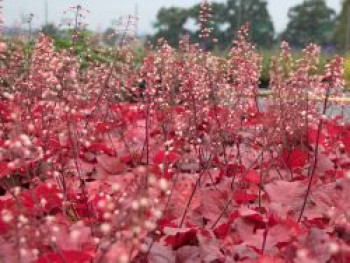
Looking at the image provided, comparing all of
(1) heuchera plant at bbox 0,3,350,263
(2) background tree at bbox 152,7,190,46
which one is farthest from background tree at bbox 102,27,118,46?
(2) background tree at bbox 152,7,190,46

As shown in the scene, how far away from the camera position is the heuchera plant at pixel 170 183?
5.41 ft

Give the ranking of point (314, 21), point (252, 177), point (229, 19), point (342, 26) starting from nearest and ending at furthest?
1. point (252, 177)
2. point (229, 19)
3. point (342, 26)
4. point (314, 21)

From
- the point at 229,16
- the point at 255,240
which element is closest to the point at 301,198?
the point at 255,240

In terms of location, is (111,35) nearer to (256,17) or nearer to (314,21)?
(256,17)

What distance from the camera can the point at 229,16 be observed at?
23438 mm

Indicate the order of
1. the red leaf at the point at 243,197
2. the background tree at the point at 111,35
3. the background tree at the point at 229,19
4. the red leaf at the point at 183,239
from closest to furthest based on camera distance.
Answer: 1. the red leaf at the point at 183,239
2. the red leaf at the point at 243,197
3. the background tree at the point at 111,35
4. the background tree at the point at 229,19

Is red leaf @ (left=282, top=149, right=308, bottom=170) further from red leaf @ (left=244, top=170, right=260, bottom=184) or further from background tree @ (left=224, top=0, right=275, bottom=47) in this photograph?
background tree @ (left=224, top=0, right=275, bottom=47)

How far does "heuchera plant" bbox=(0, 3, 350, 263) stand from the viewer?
5.41ft

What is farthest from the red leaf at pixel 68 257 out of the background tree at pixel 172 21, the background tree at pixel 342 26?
the background tree at pixel 342 26

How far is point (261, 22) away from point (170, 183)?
23.2 m

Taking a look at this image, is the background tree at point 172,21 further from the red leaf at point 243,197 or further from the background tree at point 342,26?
the red leaf at point 243,197

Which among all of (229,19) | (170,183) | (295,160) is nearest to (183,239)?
(170,183)

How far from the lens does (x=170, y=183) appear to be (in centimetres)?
255

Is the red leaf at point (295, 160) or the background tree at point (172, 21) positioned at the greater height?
the background tree at point (172, 21)
